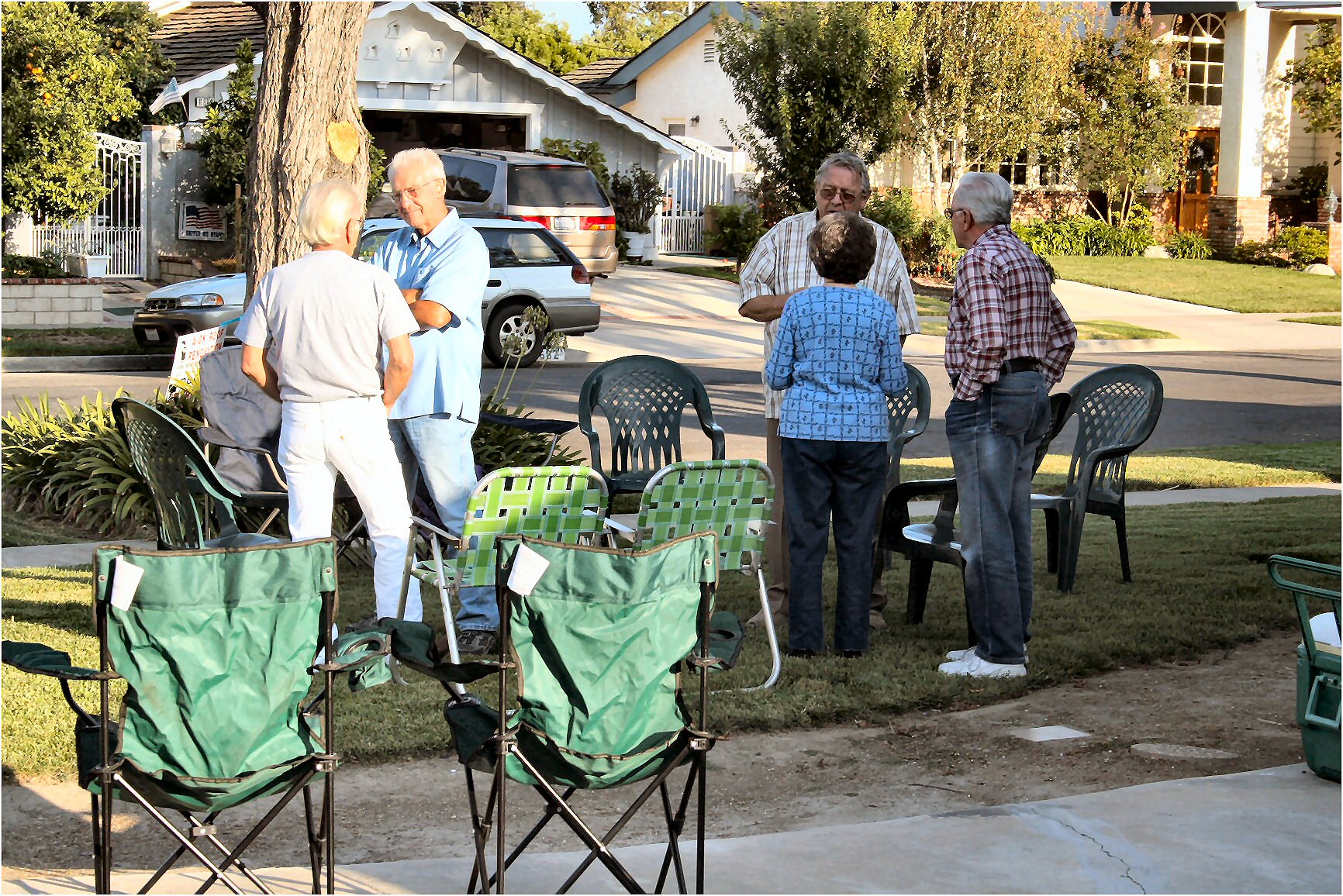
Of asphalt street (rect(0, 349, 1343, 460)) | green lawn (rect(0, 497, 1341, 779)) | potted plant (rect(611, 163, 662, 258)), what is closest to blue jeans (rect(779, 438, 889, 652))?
green lawn (rect(0, 497, 1341, 779))

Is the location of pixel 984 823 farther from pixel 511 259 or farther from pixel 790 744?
pixel 511 259

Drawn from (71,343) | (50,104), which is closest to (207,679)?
(71,343)

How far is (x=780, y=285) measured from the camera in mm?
6953

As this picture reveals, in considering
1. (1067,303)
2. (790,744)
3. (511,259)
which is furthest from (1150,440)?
(1067,303)

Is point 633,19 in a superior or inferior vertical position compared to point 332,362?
superior

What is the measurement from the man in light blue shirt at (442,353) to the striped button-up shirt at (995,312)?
1860 millimetres

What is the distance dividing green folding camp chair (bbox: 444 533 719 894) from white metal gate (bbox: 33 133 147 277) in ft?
78.7

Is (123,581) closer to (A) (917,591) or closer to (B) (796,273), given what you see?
(B) (796,273)

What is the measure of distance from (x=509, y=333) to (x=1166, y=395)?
7712 mm

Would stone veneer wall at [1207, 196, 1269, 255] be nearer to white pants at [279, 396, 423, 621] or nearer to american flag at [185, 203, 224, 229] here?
american flag at [185, 203, 224, 229]

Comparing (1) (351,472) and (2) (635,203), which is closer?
(1) (351,472)

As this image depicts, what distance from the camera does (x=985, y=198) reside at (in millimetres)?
6102

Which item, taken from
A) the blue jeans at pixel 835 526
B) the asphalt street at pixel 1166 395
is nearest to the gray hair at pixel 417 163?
the blue jeans at pixel 835 526

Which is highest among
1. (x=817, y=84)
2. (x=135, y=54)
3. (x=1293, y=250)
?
(x=135, y=54)
